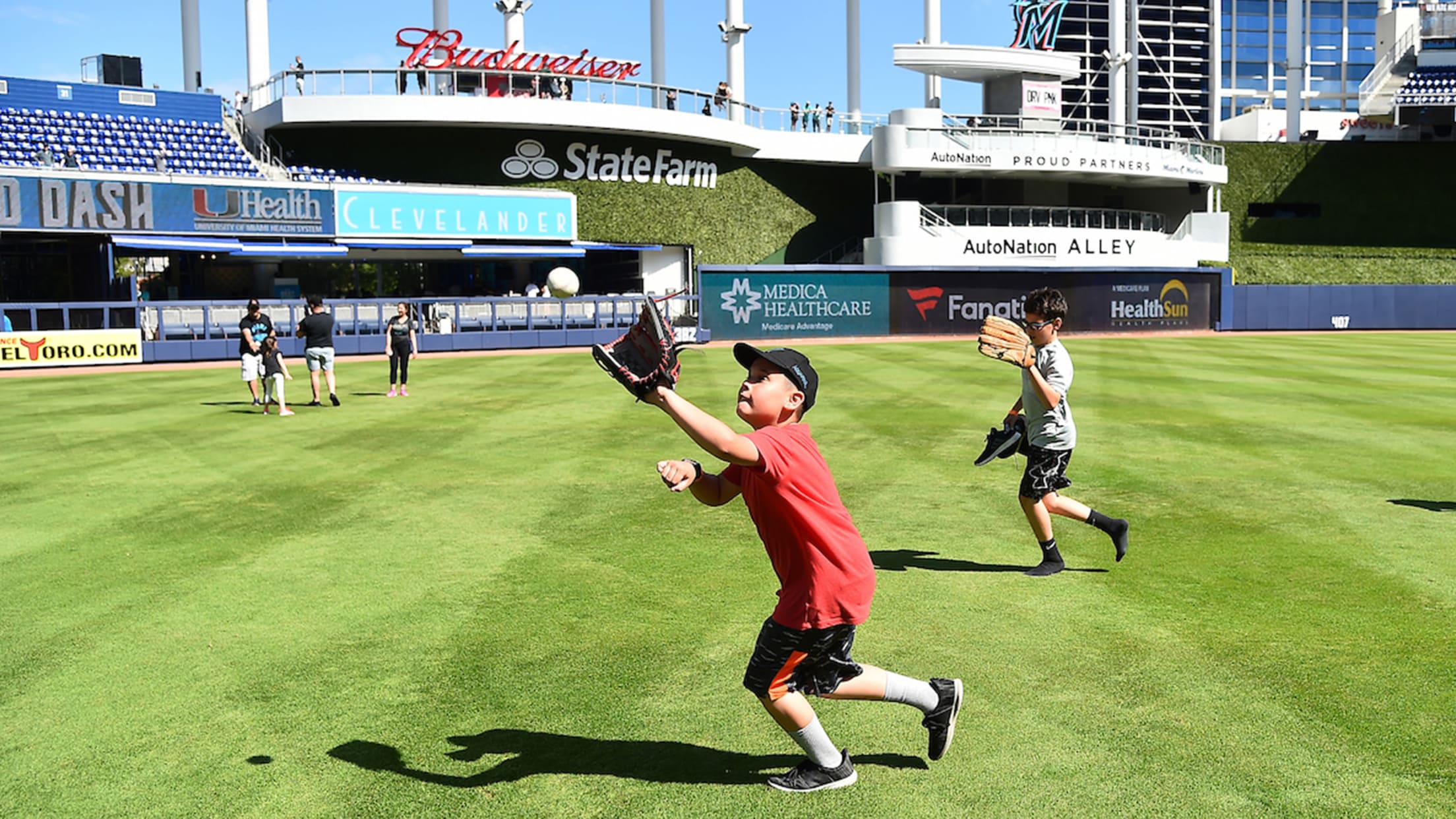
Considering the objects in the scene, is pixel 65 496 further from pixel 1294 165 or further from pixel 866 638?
pixel 1294 165

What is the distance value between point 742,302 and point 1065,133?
23943mm

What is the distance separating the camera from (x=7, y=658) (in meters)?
7.02

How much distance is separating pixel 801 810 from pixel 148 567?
656 centimetres

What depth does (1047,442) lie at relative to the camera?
8.60 m

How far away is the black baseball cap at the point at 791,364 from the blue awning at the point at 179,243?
36509mm

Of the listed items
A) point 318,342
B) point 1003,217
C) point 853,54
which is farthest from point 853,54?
point 318,342

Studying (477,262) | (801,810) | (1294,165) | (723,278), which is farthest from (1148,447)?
(1294,165)

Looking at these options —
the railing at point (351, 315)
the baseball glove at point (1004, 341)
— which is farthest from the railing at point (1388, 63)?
the baseball glove at point (1004, 341)

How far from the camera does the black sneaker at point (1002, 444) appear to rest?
8742mm

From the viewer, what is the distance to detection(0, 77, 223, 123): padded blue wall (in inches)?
1591

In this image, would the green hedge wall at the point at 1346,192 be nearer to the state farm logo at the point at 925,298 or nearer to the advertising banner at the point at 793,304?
the state farm logo at the point at 925,298

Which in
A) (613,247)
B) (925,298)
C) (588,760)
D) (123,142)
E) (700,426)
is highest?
(123,142)

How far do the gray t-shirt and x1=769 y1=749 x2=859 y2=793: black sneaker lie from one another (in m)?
4.09

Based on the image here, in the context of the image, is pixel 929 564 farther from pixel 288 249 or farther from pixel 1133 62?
pixel 1133 62
